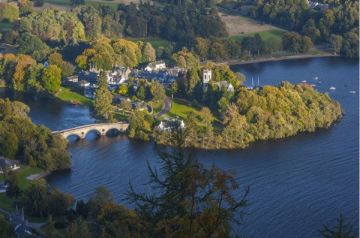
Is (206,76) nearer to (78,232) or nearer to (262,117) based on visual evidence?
(262,117)

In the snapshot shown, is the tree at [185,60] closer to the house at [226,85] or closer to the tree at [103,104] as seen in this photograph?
the house at [226,85]

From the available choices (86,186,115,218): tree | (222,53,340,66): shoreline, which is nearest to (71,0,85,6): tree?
(222,53,340,66): shoreline

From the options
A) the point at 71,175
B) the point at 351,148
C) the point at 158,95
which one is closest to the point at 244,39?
the point at 158,95

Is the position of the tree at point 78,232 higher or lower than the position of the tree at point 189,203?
lower

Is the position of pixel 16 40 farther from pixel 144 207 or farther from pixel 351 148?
pixel 144 207

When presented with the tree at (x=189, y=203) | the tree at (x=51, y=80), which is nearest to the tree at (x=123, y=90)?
the tree at (x=51, y=80)

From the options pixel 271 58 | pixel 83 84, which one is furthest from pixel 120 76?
pixel 271 58

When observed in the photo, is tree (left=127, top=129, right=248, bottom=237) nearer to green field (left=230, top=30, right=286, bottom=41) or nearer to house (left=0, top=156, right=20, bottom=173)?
house (left=0, top=156, right=20, bottom=173)
